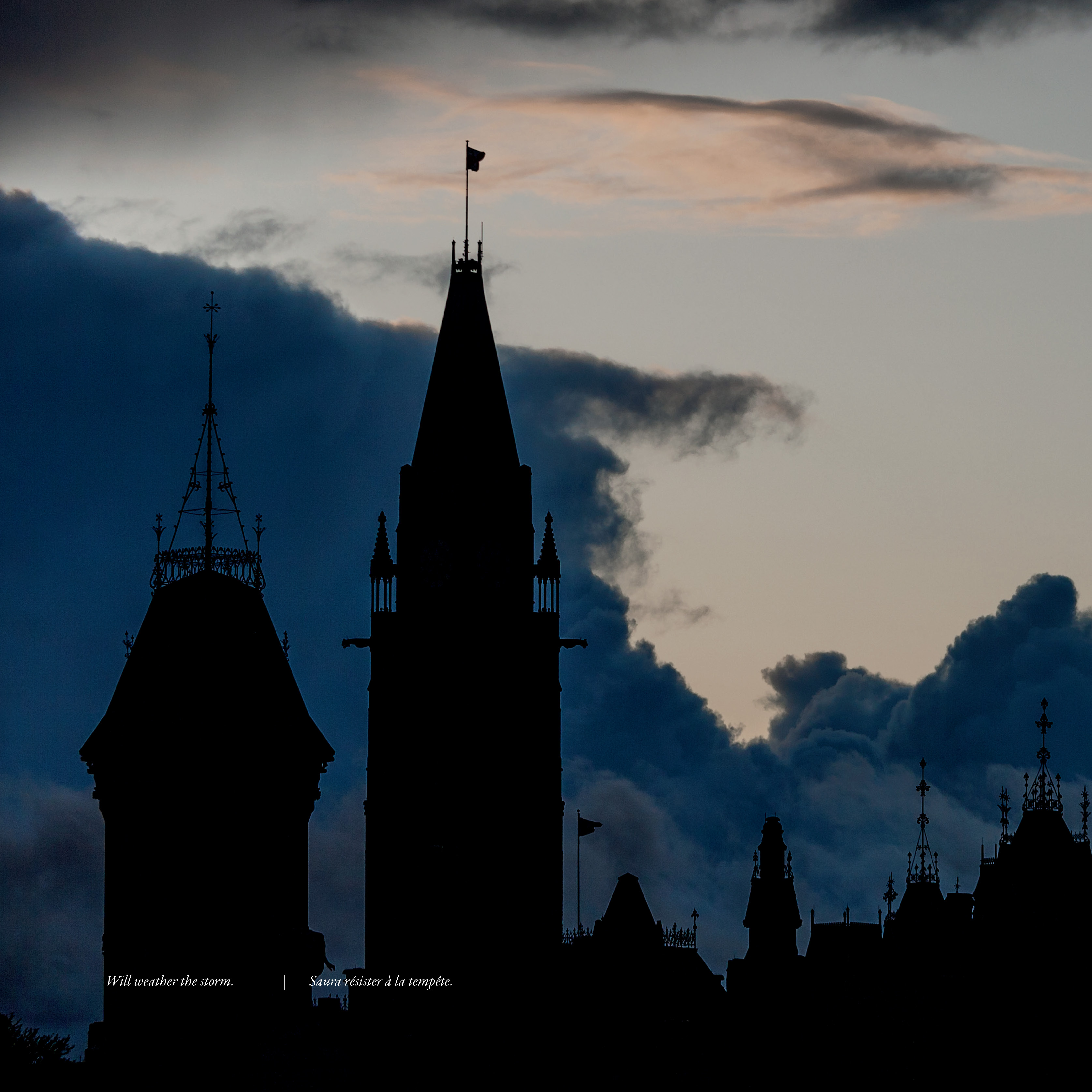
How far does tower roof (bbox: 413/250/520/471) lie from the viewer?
168m

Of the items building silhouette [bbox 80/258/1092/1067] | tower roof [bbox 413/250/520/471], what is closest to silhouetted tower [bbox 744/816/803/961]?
building silhouette [bbox 80/258/1092/1067]

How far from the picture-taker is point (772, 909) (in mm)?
146000

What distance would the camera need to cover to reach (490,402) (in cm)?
16900

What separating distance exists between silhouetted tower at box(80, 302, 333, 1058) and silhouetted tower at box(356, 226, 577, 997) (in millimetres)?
3898

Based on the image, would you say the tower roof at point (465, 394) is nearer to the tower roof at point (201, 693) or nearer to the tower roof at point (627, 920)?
the tower roof at point (201, 693)

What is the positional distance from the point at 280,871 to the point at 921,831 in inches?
1466

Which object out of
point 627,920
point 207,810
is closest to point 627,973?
point 627,920

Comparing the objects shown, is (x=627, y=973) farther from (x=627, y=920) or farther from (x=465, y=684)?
(x=465, y=684)

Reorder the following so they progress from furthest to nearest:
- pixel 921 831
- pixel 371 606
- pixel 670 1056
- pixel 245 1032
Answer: pixel 921 831
pixel 371 606
pixel 245 1032
pixel 670 1056

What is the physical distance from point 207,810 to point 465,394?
22.9 m

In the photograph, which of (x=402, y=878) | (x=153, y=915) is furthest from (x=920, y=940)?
(x=153, y=915)

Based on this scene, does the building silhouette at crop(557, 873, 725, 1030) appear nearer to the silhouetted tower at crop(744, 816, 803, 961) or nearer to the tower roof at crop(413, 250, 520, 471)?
the silhouetted tower at crop(744, 816, 803, 961)

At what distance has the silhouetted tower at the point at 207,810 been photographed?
160 metres

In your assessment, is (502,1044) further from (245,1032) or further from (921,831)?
(921,831)
